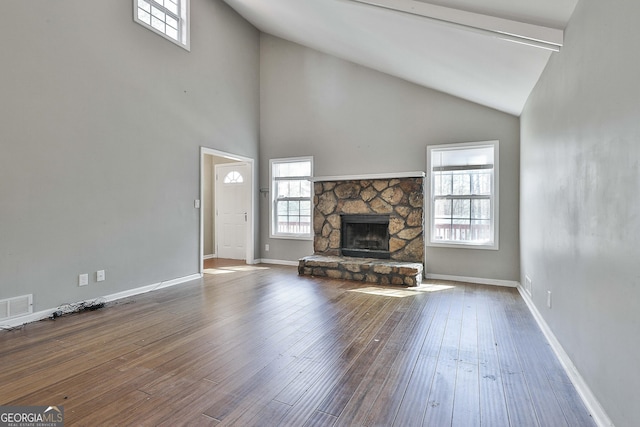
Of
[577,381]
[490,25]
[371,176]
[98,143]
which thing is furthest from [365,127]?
[577,381]

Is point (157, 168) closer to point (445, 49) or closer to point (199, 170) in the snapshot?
point (199, 170)

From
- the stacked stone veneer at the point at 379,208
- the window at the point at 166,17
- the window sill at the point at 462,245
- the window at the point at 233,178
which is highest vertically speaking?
the window at the point at 166,17

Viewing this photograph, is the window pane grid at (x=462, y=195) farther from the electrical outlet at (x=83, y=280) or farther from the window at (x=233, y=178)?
the electrical outlet at (x=83, y=280)

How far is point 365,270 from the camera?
491 centimetres

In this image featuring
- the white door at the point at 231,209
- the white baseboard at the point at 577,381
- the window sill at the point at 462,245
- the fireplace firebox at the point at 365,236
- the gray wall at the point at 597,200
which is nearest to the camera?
the gray wall at the point at 597,200

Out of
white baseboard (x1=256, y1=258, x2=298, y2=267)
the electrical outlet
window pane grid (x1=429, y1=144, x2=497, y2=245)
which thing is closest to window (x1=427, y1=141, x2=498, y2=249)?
window pane grid (x1=429, y1=144, x2=497, y2=245)

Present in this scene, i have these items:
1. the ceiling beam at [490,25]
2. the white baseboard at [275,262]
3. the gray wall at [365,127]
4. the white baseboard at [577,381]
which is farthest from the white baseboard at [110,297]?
the white baseboard at [577,381]

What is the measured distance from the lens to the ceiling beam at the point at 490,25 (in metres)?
2.33

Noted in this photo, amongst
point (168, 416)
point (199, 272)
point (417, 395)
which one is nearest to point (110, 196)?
point (199, 272)

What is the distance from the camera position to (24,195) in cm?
309

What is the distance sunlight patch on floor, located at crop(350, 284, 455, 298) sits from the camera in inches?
163

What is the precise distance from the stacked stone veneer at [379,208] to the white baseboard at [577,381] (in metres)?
2.19

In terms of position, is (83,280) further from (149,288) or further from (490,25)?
(490,25)

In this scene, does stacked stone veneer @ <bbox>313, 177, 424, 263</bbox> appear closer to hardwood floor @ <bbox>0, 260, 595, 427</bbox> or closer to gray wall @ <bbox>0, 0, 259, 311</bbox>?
hardwood floor @ <bbox>0, 260, 595, 427</bbox>
